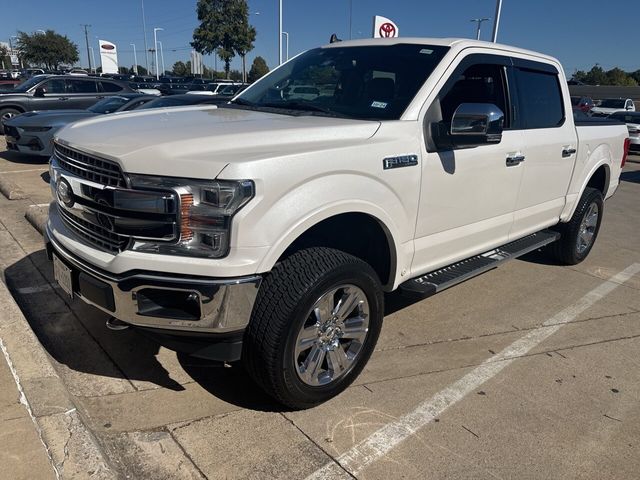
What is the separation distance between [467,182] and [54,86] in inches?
535

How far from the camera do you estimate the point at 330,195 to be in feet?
8.98

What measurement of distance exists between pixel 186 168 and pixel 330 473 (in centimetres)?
154

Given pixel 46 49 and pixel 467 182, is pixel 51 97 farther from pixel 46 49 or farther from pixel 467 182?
pixel 46 49

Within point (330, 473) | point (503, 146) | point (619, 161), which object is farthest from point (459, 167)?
point (619, 161)

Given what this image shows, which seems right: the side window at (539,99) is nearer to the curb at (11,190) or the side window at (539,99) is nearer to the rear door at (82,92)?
the curb at (11,190)

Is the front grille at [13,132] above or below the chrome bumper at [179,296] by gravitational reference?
below

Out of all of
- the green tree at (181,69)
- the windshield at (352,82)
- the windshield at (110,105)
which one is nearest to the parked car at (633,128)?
the windshield at (110,105)

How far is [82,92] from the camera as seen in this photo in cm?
1424

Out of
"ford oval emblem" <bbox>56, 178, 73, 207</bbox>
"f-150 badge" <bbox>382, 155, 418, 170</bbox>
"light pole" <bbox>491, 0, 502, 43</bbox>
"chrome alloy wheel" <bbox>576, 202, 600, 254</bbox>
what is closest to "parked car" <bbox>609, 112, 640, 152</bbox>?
"light pole" <bbox>491, 0, 502, 43</bbox>

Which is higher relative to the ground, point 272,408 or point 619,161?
point 619,161

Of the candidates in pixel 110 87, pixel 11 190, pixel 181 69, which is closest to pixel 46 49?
pixel 181 69

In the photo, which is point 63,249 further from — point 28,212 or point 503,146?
point 28,212

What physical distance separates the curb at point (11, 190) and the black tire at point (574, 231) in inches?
258

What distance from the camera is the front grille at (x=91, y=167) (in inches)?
98.7
